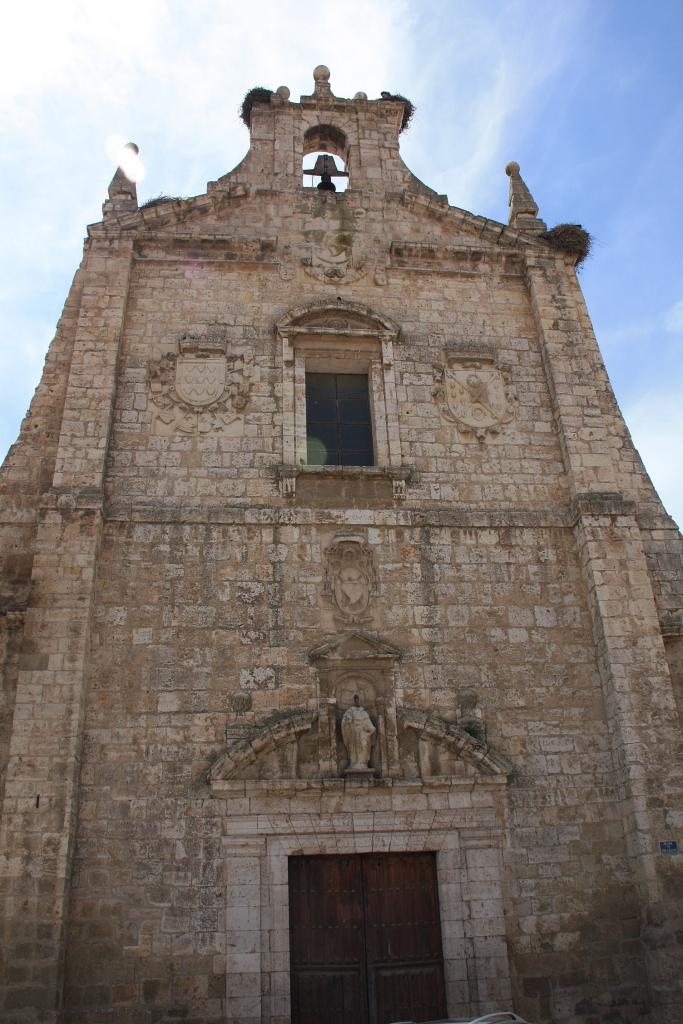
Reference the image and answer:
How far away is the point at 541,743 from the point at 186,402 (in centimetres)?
562

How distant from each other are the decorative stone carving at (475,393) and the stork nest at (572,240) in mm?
2154

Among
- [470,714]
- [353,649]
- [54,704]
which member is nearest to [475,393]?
[353,649]

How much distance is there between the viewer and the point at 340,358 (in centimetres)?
1117

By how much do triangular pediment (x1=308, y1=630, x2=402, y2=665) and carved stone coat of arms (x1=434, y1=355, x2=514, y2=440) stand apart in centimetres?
304

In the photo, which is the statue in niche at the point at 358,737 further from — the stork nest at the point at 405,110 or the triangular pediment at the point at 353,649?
the stork nest at the point at 405,110

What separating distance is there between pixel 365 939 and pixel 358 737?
6.08 feet

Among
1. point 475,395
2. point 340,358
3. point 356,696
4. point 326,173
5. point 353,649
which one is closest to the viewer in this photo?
point 356,696

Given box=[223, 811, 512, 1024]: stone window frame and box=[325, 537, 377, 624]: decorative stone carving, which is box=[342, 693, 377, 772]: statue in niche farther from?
box=[325, 537, 377, 624]: decorative stone carving

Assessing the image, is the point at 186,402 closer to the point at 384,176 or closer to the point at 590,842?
the point at 384,176

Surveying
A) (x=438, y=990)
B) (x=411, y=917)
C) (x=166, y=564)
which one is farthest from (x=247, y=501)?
(x=438, y=990)

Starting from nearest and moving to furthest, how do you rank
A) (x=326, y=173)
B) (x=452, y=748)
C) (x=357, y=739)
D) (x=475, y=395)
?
(x=357, y=739), (x=452, y=748), (x=475, y=395), (x=326, y=173)

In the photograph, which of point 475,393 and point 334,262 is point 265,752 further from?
point 334,262

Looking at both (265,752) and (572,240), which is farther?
(572,240)

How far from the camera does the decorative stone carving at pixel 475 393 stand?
1088 cm
